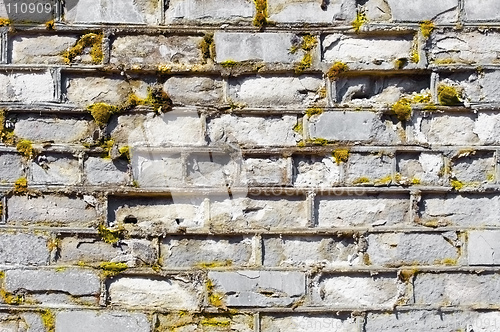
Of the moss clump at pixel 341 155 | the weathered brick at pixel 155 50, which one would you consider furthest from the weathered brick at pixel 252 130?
the weathered brick at pixel 155 50

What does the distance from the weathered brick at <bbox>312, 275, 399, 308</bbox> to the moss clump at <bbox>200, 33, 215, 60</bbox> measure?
0.93m

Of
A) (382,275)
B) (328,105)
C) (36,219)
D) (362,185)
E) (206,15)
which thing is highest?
(206,15)

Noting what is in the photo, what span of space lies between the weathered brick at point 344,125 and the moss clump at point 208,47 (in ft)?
1.44

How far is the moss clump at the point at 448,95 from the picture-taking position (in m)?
1.83

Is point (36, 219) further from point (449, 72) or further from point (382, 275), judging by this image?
point (449, 72)

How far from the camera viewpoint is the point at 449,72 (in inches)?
72.9

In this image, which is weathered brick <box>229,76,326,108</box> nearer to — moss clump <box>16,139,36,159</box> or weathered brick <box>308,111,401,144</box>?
weathered brick <box>308,111,401,144</box>

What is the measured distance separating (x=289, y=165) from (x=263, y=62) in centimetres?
39

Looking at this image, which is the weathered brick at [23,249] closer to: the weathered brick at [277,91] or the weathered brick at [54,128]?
the weathered brick at [54,128]

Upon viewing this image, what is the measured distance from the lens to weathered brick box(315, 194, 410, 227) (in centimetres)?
187

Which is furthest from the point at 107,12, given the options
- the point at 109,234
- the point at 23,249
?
the point at 23,249

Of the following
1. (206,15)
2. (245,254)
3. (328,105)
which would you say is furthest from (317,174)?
(206,15)

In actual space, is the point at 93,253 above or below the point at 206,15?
below

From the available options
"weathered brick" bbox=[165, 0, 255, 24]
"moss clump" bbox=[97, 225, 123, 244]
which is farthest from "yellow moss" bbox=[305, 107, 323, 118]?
"moss clump" bbox=[97, 225, 123, 244]
